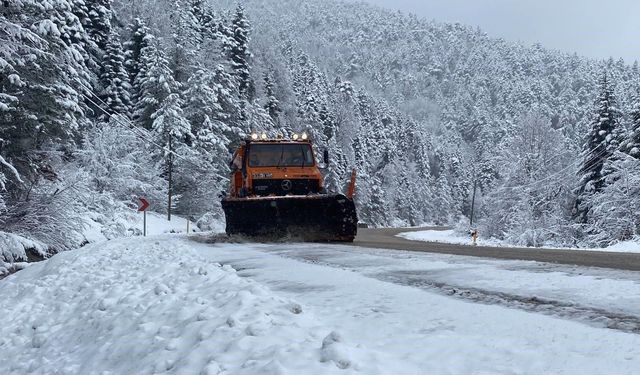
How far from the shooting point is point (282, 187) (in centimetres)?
1480

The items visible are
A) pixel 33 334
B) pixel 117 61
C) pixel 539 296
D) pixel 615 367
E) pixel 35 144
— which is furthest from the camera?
pixel 117 61

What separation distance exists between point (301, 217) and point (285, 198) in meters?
0.63

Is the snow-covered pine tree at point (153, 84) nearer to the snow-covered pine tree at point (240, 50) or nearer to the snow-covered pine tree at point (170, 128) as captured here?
the snow-covered pine tree at point (170, 128)

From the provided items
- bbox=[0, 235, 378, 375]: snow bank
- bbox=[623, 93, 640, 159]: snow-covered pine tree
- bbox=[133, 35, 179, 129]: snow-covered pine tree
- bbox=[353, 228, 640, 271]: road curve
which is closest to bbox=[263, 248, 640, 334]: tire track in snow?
bbox=[0, 235, 378, 375]: snow bank

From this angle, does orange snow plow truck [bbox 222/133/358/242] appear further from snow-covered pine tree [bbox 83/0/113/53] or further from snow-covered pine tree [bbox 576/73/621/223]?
snow-covered pine tree [bbox 83/0/113/53]

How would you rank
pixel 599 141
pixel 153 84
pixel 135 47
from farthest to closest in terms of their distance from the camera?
pixel 135 47, pixel 153 84, pixel 599 141

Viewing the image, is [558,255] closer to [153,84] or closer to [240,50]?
[153,84]

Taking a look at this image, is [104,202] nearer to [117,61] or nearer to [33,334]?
→ [117,61]

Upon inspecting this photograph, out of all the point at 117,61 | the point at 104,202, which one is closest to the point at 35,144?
the point at 104,202

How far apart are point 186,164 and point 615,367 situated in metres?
35.8

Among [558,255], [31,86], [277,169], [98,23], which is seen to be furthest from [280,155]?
[98,23]

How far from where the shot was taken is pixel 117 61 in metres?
40.1

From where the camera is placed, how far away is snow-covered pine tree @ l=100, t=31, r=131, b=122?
39094mm

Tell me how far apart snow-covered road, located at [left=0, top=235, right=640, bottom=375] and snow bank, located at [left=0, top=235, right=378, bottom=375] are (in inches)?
0.6
